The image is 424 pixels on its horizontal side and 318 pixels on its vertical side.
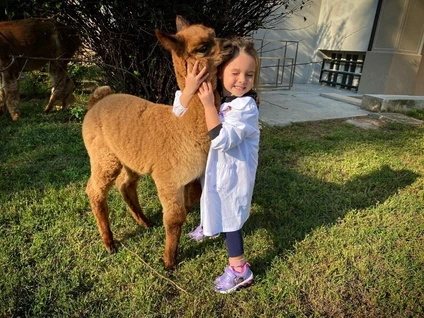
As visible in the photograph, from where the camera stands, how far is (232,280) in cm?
222

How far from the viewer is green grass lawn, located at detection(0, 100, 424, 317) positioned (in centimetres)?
212

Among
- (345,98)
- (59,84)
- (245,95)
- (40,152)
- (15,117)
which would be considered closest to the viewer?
(245,95)

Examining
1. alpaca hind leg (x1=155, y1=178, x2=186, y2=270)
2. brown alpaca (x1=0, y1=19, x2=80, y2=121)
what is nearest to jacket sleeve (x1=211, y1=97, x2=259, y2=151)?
alpaca hind leg (x1=155, y1=178, x2=186, y2=270)

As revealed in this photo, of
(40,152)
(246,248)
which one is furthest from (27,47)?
(246,248)

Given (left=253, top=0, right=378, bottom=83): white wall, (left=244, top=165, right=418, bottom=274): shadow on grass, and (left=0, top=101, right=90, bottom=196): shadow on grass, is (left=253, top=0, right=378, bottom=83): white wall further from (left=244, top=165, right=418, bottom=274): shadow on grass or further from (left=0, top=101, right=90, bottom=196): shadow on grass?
(left=0, top=101, right=90, bottom=196): shadow on grass

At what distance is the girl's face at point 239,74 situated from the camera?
185 centimetres

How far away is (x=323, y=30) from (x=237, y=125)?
9.66m

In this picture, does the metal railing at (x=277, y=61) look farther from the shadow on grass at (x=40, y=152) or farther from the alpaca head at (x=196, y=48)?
the alpaca head at (x=196, y=48)

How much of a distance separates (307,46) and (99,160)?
966 cm

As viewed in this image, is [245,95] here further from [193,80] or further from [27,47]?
[27,47]

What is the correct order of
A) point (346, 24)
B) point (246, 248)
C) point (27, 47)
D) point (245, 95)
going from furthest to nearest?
point (346, 24) < point (27, 47) < point (246, 248) < point (245, 95)

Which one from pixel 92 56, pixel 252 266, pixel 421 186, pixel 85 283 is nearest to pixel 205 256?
pixel 252 266

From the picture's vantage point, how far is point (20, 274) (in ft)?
7.28

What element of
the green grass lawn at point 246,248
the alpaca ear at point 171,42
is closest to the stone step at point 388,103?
the green grass lawn at point 246,248
